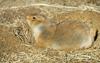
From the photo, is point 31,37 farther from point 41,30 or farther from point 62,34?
point 62,34

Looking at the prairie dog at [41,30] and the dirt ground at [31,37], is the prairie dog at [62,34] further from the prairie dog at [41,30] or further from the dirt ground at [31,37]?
the dirt ground at [31,37]

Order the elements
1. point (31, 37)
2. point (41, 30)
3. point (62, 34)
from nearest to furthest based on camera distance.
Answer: point (62, 34), point (41, 30), point (31, 37)

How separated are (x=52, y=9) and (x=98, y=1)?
5.30 ft

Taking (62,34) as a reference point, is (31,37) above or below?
below

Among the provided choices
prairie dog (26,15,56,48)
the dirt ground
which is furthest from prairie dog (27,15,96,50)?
the dirt ground

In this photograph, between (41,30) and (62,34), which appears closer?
(62,34)

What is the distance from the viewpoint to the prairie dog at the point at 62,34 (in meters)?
6.92

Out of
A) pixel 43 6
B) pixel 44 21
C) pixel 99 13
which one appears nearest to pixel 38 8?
pixel 43 6

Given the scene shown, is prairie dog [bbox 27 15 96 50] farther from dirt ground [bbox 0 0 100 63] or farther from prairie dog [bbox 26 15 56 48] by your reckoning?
dirt ground [bbox 0 0 100 63]

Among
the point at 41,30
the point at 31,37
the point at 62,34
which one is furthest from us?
the point at 31,37

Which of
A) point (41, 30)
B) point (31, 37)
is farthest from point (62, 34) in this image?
point (31, 37)

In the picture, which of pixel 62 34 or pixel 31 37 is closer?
pixel 62 34

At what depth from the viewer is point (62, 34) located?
279 inches

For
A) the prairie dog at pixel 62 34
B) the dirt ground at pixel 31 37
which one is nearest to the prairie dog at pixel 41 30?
the prairie dog at pixel 62 34
